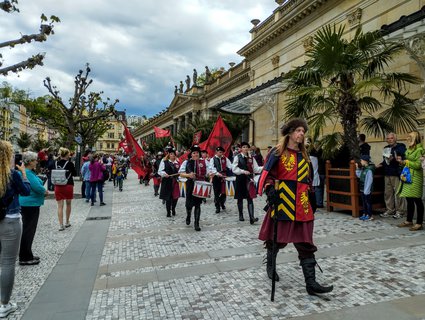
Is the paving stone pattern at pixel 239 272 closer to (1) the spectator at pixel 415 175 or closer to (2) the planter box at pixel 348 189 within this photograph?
(1) the spectator at pixel 415 175

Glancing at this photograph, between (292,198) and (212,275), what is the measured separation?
5.36ft

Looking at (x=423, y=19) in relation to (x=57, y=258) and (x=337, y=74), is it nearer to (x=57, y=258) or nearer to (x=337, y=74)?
(x=337, y=74)

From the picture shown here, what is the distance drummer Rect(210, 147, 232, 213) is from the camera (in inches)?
383

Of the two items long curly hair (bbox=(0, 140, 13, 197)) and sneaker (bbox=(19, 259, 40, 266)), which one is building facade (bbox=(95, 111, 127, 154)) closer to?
sneaker (bbox=(19, 259, 40, 266))

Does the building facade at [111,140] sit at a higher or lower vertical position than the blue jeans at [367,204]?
higher

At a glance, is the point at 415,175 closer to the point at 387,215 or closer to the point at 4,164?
the point at 387,215

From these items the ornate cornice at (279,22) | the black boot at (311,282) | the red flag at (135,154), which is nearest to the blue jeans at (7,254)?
the black boot at (311,282)

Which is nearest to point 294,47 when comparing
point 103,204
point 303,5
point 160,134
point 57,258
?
point 303,5

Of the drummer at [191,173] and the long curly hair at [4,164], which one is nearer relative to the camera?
the long curly hair at [4,164]

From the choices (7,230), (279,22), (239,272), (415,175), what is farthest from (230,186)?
(279,22)

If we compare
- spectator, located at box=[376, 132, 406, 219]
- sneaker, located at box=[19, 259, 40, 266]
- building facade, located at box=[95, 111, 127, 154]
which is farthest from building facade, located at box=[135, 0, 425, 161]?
building facade, located at box=[95, 111, 127, 154]

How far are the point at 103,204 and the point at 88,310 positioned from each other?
9.36m

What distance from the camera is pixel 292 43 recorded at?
1984 cm

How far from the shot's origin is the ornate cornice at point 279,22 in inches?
705
